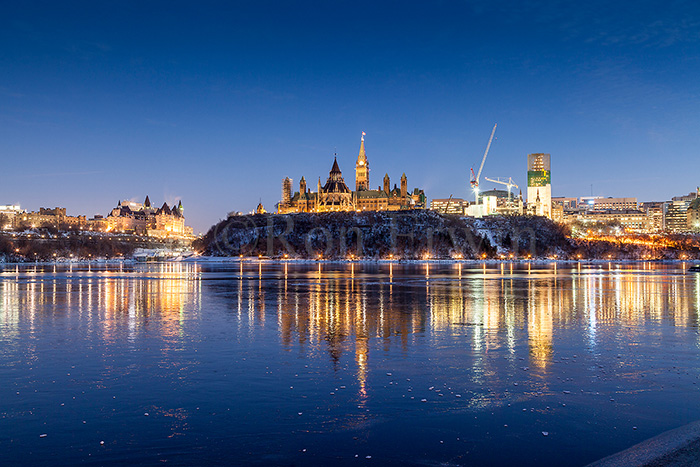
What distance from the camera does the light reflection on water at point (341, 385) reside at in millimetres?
8766

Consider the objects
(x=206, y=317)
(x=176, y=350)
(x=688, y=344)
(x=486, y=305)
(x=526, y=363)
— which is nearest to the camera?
(x=526, y=363)

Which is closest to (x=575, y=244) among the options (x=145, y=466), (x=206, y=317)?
(x=206, y=317)

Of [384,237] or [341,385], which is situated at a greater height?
[384,237]

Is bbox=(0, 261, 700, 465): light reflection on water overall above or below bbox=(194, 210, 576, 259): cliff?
below

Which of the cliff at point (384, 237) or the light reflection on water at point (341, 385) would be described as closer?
the light reflection on water at point (341, 385)

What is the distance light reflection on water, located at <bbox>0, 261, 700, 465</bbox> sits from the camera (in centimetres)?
877

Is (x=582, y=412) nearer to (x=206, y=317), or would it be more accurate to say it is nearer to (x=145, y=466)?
(x=145, y=466)

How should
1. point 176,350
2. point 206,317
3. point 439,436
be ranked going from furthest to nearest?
point 206,317 → point 176,350 → point 439,436

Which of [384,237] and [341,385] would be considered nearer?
[341,385]

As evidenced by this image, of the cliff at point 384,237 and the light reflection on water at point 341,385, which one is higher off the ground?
the cliff at point 384,237

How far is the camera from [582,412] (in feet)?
33.9

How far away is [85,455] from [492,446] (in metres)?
6.71

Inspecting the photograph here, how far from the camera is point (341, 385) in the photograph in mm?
12180

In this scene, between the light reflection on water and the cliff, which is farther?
the cliff
